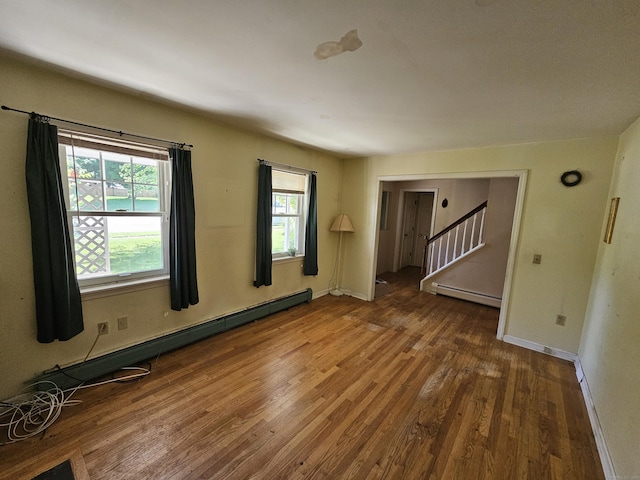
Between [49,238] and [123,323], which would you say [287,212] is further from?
[49,238]

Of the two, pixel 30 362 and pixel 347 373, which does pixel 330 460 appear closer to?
pixel 347 373

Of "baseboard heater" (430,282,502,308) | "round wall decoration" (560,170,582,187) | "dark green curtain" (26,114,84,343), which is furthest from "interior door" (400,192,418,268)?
"dark green curtain" (26,114,84,343)

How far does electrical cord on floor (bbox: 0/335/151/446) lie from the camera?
5.61ft

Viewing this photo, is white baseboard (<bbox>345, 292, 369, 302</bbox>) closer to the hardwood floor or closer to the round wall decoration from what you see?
the hardwood floor

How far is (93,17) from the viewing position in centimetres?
126

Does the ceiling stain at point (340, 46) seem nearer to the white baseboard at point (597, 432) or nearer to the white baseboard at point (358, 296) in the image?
the white baseboard at point (597, 432)

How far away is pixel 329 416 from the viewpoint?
76.5 inches

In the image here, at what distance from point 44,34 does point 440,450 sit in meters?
3.36

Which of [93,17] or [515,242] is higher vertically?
[93,17]

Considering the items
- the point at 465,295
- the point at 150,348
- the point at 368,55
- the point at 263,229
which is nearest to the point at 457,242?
the point at 465,295

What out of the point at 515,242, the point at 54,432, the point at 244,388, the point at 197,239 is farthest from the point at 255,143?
the point at 515,242

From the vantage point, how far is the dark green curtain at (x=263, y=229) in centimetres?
329

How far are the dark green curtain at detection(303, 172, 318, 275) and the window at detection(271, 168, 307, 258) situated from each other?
0.10 m

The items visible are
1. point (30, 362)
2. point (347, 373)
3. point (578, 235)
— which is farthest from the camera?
point (578, 235)
